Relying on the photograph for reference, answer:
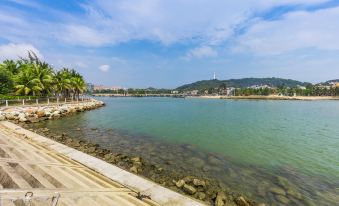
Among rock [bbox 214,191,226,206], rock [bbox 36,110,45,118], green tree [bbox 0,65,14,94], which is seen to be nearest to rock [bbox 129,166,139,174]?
rock [bbox 214,191,226,206]

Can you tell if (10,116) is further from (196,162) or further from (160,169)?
(196,162)

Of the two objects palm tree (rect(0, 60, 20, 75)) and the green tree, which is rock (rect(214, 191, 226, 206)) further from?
palm tree (rect(0, 60, 20, 75))

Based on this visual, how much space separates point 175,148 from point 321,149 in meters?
13.1

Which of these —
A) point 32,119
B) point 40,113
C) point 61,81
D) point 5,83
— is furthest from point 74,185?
point 61,81

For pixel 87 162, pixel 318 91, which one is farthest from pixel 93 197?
pixel 318 91

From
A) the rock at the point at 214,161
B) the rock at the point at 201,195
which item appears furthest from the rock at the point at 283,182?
the rock at the point at 201,195

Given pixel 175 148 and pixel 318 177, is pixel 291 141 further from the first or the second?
pixel 175 148

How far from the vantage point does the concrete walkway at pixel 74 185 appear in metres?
5.83

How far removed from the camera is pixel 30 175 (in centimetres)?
767

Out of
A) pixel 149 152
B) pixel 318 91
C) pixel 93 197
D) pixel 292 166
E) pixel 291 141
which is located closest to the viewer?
pixel 93 197

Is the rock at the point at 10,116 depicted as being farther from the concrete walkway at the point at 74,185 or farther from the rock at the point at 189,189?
the rock at the point at 189,189

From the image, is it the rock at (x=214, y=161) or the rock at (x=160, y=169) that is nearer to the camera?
the rock at (x=160, y=169)

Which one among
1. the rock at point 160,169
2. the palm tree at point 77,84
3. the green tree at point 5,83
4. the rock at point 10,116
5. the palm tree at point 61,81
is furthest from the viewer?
the palm tree at point 77,84

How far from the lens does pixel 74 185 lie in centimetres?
754
